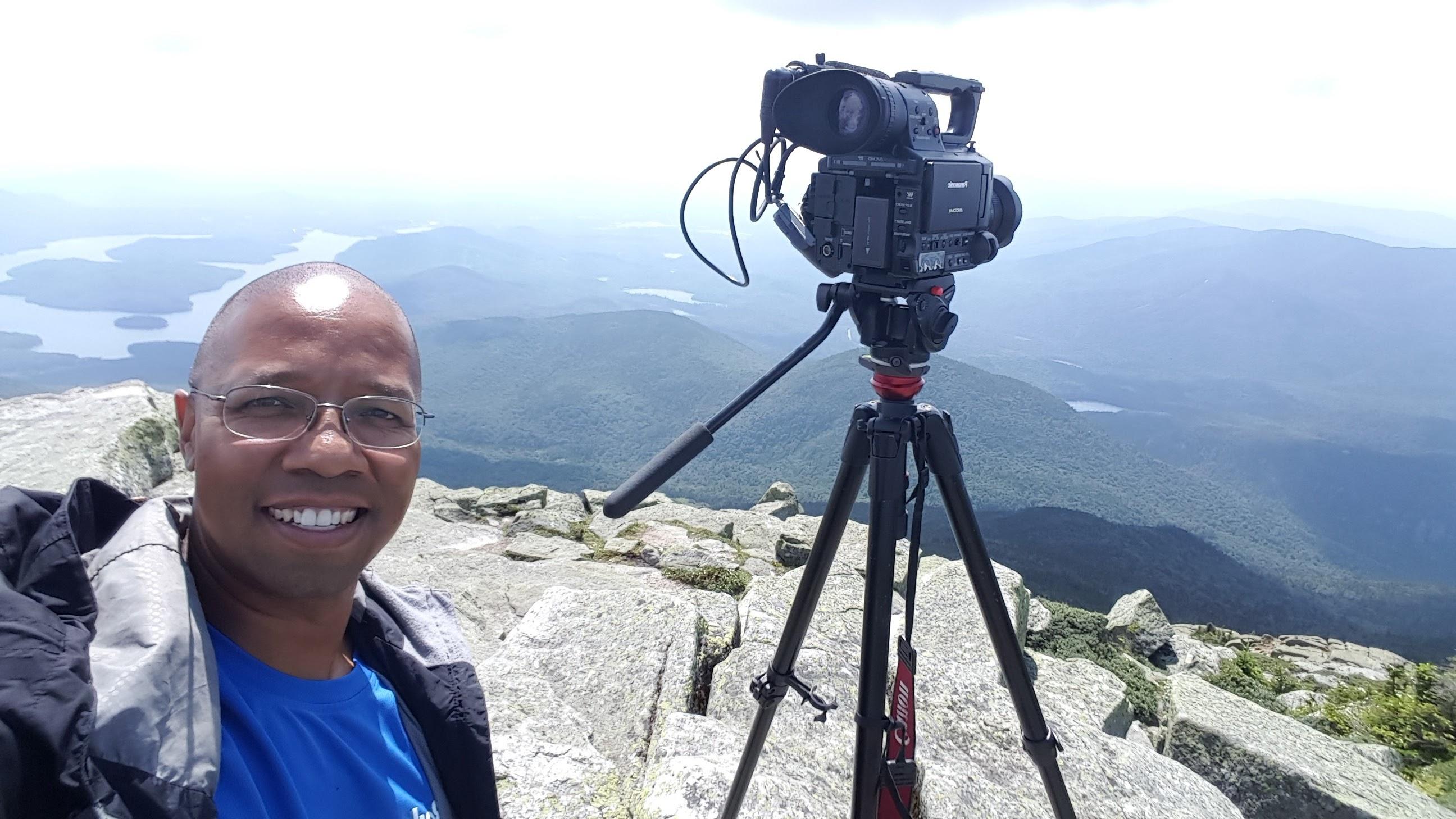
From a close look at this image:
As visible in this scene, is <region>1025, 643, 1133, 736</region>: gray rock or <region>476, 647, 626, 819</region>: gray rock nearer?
<region>476, 647, 626, 819</region>: gray rock

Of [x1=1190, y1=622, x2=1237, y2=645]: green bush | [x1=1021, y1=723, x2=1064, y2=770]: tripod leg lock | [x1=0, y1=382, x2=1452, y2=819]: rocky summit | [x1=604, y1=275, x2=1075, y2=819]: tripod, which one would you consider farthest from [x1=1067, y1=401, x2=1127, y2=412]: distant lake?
[x1=604, y1=275, x2=1075, y2=819]: tripod

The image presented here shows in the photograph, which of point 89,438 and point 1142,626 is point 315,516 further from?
point 1142,626

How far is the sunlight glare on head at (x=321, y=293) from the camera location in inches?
71.2

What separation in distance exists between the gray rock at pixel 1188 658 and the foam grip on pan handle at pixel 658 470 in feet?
26.4

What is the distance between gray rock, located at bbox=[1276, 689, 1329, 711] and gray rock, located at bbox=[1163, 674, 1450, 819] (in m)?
2.57

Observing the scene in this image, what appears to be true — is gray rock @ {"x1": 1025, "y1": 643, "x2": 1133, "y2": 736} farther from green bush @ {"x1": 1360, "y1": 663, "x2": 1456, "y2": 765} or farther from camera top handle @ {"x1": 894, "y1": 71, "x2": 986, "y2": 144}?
camera top handle @ {"x1": 894, "y1": 71, "x2": 986, "y2": 144}

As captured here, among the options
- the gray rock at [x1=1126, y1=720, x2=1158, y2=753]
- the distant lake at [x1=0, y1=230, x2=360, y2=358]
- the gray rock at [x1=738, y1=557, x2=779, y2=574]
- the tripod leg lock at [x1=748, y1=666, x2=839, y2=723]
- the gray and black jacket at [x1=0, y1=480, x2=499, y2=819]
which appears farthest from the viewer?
the distant lake at [x1=0, y1=230, x2=360, y2=358]

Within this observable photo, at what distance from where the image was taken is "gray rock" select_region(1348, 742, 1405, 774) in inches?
233

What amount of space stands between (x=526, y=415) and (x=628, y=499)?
7746cm

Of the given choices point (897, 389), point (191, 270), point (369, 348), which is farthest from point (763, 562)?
point (191, 270)

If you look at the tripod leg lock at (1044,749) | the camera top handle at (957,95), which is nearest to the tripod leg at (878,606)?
the tripod leg lock at (1044,749)

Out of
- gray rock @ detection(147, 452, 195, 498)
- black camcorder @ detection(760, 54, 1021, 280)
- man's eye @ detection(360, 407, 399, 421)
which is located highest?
black camcorder @ detection(760, 54, 1021, 280)

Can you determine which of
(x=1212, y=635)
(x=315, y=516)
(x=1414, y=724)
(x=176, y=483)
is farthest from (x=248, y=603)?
(x=1212, y=635)

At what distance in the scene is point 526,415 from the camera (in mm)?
77500
